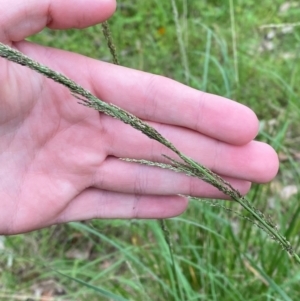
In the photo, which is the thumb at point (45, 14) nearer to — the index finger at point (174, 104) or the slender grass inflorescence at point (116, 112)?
the index finger at point (174, 104)

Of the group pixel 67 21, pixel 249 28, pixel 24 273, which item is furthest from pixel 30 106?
pixel 249 28

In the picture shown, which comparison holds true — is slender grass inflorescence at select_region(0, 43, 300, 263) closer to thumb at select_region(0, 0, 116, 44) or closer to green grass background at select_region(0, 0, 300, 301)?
green grass background at select_region(0, 0, 300, 301)

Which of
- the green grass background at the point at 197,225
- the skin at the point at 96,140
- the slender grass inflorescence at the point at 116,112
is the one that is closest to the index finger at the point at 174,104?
the skin at the point at 96,140

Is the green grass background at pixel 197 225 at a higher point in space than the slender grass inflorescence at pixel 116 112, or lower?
lower

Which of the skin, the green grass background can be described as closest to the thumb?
the skin

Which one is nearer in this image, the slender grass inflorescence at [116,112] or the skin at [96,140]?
the slender grass inflorescence at [116,112]

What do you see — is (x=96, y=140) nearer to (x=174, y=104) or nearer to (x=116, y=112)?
(x=174, y=104)

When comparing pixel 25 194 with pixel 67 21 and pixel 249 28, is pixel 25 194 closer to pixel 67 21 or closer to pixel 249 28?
pixel 67 21
